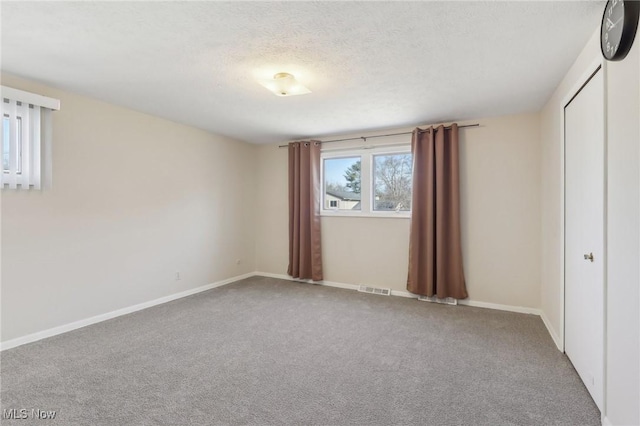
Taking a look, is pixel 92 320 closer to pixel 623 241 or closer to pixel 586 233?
pixel 623 241

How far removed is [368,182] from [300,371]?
3.05m

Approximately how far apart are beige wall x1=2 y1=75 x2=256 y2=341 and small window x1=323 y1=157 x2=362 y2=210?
5.58 ft

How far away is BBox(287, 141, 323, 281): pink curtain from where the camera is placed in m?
4.98

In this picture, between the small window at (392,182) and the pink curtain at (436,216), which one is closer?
the pink curtain at (436,216)

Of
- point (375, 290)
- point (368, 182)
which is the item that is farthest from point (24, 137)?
point (375, 290)

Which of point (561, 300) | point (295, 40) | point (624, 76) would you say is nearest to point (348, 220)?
point (561, 300)

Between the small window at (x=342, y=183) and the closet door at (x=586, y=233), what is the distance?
2.71m

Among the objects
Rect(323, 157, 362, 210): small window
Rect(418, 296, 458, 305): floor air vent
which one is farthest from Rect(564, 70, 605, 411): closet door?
Rect(323, 157, 362, 210): small window

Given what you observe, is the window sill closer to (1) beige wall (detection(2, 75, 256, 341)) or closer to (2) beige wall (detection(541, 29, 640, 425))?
(1) beige wall (detection(2, 75, 256, 341))

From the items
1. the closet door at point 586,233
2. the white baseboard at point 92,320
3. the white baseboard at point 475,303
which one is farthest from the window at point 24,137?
the closet door at point 586,233

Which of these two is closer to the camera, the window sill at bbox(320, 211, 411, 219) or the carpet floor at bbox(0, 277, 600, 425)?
the carpet floor at bbox(0, 277, 600, 425)

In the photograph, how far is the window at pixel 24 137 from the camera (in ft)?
8.79

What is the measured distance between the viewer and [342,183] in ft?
16.4

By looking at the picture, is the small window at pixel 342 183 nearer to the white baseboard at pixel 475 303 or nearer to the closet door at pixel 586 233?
the white baseboard at pixel 475 303
